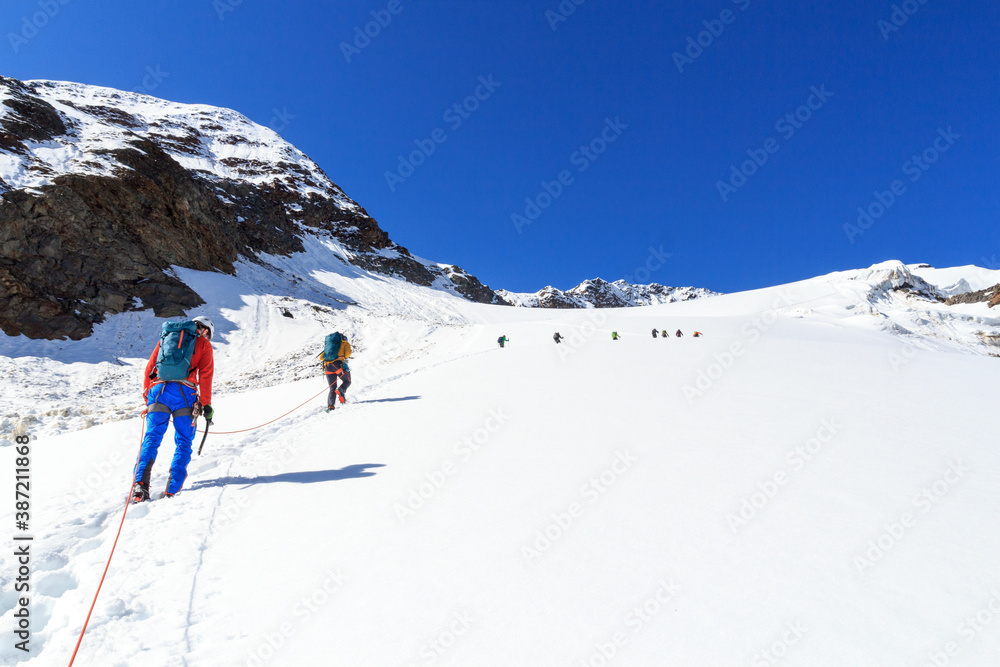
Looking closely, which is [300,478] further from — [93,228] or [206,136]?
[206,136]

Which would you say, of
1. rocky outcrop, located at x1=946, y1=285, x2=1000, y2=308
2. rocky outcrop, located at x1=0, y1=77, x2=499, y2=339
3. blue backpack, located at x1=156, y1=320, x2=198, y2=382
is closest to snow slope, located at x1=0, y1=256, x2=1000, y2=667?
blue backpack, located at x1=156, y1=320, x2=198, y2=382

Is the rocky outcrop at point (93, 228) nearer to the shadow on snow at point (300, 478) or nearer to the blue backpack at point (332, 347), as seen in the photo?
the blue backpack at point (332, 347)

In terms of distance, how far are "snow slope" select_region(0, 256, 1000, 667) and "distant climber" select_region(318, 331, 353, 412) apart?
117cm

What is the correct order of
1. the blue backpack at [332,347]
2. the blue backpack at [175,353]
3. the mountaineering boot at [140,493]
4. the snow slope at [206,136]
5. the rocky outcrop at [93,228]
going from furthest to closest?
1. the snow slope at [206,136]
2. the rocky outcrop at [93,228]
3. the blue backpack at [332,347]
4. the blue backpack at [175,353]
5. the mountaineering boot at [140,493]

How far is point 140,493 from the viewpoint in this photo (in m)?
4.15

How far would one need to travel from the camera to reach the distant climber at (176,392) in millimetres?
4465

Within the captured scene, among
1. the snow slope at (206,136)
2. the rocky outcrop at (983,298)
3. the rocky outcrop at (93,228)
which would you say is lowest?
the rocky outcrop at (93,228)

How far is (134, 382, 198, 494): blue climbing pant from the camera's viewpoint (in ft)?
14.4

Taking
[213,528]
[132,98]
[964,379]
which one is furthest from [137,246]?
[132,98]

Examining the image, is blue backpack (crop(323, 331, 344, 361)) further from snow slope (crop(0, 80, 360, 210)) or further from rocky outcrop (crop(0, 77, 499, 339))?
snow slope (crop(0, 80, 360, 210))

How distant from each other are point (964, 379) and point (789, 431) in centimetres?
776


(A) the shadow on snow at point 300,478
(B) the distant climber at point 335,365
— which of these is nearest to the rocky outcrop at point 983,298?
(B) the distant climber at point 335,365

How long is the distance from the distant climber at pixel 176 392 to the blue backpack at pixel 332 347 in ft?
13.1

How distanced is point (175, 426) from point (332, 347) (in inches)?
182
